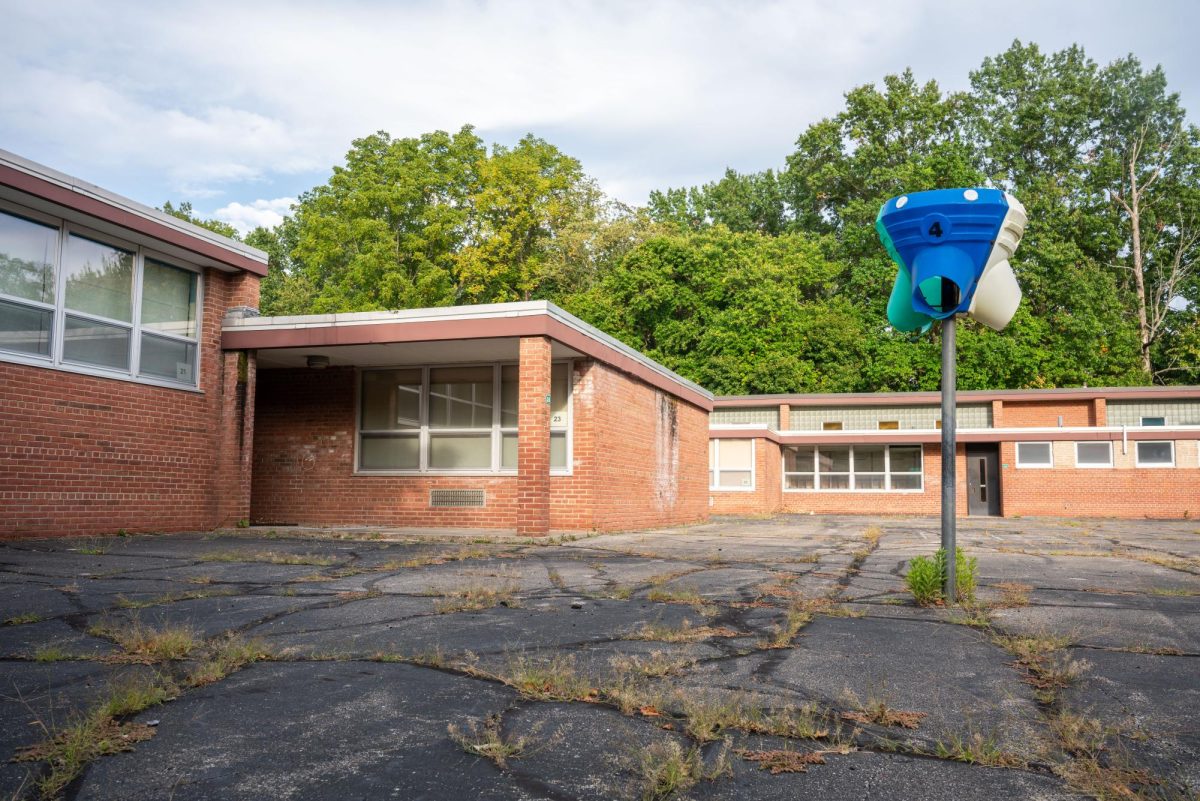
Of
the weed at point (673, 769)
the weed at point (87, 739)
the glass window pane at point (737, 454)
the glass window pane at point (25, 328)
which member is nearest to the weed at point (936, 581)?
the weed at point (673, 769)

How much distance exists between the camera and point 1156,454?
28.0 meters

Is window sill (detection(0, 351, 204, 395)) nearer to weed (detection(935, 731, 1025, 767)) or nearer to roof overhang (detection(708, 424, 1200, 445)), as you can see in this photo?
weed (detection(935, 731, 1025, 767))

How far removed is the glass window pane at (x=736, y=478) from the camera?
27016mm

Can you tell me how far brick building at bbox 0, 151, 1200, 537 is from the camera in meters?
10.0

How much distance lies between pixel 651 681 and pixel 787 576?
4.18 meters

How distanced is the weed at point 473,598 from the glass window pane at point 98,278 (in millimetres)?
7506

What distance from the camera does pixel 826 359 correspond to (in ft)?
125

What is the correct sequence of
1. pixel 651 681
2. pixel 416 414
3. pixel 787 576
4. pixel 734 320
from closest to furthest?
pixel 651 681
pixel 787 576
pixel 416 414
pixel 734 320

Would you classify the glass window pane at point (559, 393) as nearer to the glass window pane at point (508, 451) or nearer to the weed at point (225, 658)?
the glass window pane at point (508, 451)

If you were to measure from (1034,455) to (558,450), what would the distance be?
71.7 ft

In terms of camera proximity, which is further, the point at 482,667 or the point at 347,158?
the point at 347,158

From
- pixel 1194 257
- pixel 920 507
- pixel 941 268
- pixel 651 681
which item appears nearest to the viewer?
pixel 651 681

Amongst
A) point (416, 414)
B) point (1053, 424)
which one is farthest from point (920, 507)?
point (416, 414)

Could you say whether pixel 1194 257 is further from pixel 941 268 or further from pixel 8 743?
pixel 8 743
